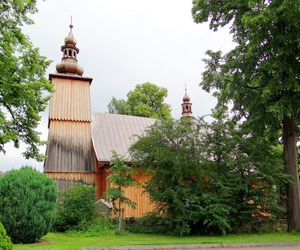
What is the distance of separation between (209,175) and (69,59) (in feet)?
52.4

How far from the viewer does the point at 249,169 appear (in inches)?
604

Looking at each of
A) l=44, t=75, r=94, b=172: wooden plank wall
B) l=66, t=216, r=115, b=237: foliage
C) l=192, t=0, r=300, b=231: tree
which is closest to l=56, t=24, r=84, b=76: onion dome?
l=44, t=75, r=94, b=172: wooden plank wall

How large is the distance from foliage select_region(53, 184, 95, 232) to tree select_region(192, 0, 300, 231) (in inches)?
330

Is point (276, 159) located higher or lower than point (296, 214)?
higher

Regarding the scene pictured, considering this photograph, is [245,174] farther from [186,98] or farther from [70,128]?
[186,98]

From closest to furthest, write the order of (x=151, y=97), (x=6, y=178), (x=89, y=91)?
1. (x=6, y=178)
2. (x=89, y=91)
3. (x=151, y=97)

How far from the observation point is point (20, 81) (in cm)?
1620

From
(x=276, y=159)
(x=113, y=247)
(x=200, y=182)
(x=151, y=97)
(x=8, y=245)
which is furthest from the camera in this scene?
(x=151, y=97)

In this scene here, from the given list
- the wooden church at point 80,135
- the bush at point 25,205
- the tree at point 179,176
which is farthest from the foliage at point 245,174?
the bush at point 25,205

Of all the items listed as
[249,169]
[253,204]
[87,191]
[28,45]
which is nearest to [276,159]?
[249,169]

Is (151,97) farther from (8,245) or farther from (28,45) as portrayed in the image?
(8,245)

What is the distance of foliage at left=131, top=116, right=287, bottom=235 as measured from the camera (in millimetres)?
14078

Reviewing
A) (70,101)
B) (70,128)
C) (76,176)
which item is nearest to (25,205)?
(76,176)

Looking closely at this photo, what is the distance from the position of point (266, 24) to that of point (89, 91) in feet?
48.6
